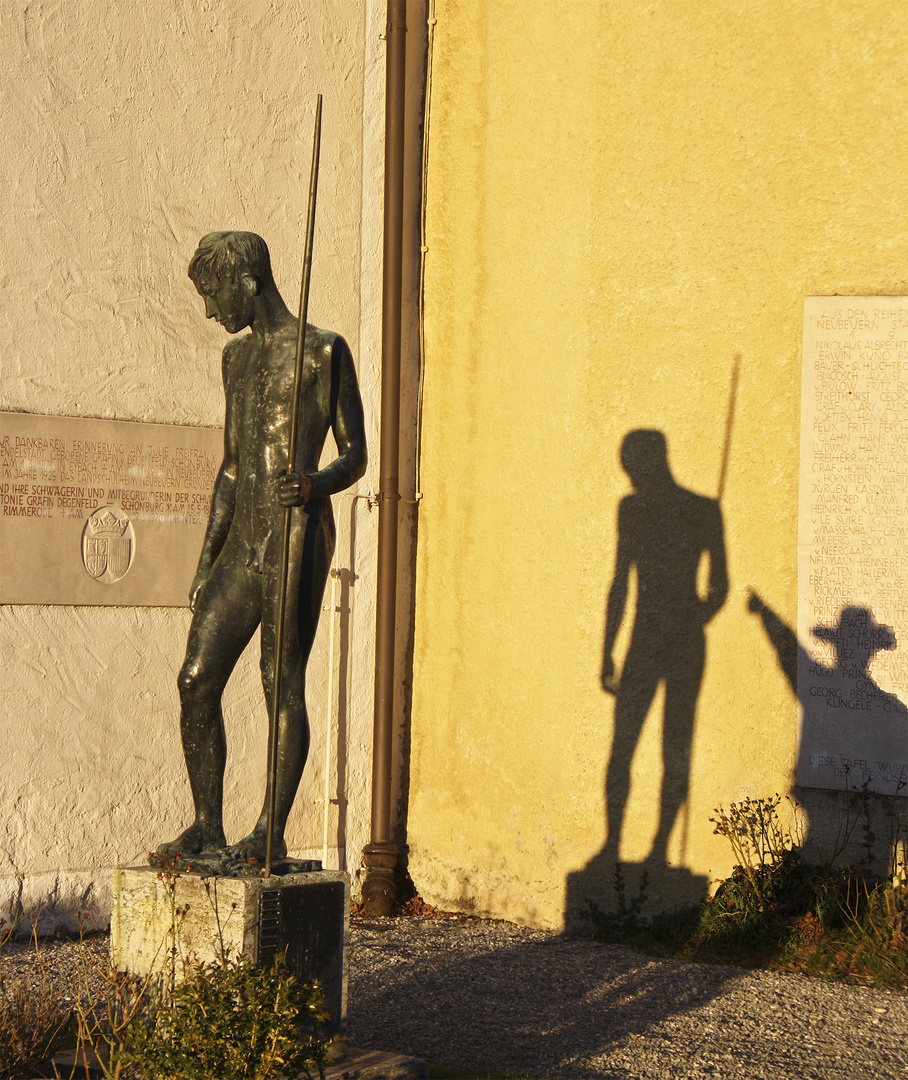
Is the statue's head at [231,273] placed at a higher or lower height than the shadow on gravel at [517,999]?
higher

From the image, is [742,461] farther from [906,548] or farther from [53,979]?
[53,979]

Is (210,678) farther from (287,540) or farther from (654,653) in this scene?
(654,653)

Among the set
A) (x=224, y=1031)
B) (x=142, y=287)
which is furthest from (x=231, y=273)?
(x=142, y=287)

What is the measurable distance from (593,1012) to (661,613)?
215cm

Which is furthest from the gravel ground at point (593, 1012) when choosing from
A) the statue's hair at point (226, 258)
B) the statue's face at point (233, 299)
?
the statue's hair at point (226, 258)

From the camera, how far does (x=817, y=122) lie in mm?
6547

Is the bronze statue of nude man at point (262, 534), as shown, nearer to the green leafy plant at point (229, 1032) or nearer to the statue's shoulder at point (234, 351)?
the statue's shoulder at point (234, 351)

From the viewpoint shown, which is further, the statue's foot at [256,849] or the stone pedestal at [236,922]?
the statue's foot at [256,849]

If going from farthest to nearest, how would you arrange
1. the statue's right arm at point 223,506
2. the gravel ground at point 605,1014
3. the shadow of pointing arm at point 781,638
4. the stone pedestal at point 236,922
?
the shadow of pointing arm at point 781,638, the gravel ground at point 605,1014, the statue's right arm at point 223,506, the stone pedestal at point 236,922

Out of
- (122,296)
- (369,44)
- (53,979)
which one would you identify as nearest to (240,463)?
(53,979)

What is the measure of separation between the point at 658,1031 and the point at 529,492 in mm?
3037

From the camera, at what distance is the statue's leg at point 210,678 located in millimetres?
4234

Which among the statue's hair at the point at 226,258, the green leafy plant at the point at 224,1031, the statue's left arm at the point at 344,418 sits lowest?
the green leafy plant at the point at 224,1031

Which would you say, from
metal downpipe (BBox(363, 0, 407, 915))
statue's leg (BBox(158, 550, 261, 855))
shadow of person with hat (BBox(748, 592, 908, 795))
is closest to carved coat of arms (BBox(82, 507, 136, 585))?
metal downpipe (BBox(363, 0, 407, 915))
